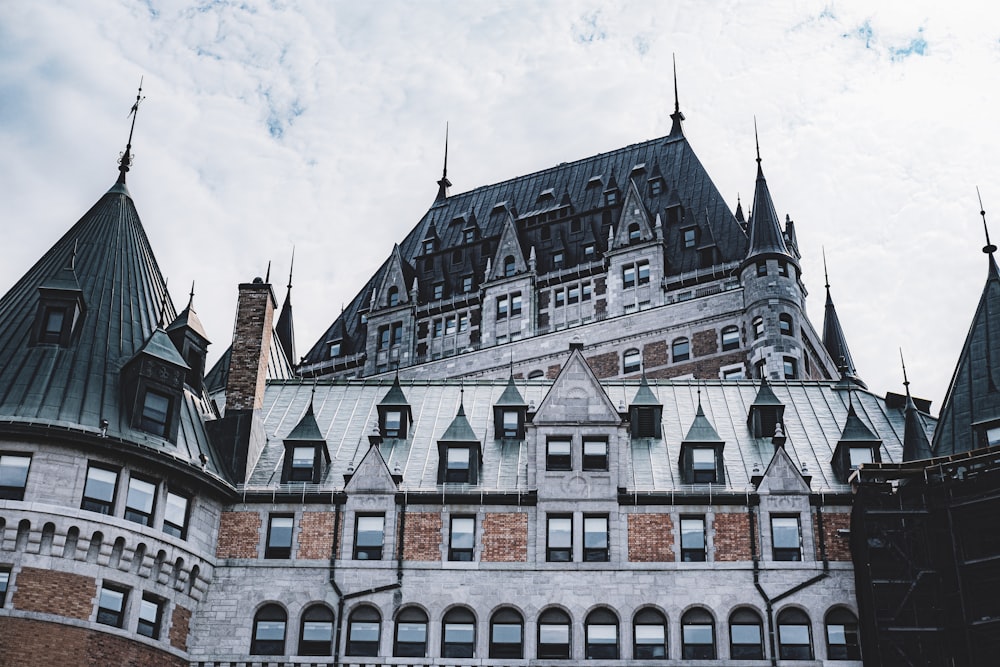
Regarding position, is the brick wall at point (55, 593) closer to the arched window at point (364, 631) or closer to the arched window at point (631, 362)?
the arched window at point (364, 631)

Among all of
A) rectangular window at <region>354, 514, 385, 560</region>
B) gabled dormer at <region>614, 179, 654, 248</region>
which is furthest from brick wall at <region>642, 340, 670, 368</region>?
rectangular window at <region>354, 514, 385, 560</region>

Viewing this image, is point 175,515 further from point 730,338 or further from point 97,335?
point 730,338

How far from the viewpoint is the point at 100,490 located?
36.6 m

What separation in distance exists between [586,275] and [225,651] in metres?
48.0

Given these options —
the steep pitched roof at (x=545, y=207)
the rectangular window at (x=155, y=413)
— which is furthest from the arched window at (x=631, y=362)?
the rectangular window at (x=155, y=413)

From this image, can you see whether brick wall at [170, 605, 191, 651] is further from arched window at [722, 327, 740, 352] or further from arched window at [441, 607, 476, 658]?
arched window at [722, 327, 740, 352]

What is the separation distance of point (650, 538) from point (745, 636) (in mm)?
3609

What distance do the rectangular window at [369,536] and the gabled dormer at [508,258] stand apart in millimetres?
46199

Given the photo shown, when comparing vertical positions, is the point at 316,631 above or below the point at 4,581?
below

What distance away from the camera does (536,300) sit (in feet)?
274

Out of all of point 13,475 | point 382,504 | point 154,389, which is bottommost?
point 13,475

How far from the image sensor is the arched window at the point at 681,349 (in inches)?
2918

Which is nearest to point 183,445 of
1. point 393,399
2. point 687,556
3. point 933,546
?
point 393,399

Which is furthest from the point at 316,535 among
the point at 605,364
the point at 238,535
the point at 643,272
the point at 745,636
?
the point at 643,272
